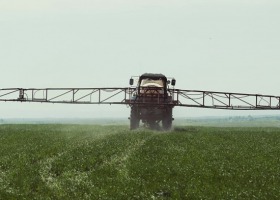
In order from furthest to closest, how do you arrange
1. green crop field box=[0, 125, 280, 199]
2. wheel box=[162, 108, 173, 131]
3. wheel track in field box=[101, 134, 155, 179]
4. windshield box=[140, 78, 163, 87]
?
windshield box=[140, 78, 163, 87], wheel box=[162, 108, 173, 131], wheel track in field box=[101, 134, 155, 179], green crop field box=[0, 125, 280, 199]

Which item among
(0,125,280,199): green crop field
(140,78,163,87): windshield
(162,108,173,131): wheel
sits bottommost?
(0,125,280,199): green crop field

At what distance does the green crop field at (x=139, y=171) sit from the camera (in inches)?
632

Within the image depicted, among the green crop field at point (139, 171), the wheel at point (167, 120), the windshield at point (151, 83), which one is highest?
the windshield at point (151, 83)

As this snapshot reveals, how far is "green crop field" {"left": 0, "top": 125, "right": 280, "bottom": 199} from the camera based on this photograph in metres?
16.0

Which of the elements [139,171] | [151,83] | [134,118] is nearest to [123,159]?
[139,171]

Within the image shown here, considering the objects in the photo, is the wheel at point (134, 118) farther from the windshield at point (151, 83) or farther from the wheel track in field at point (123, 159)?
the wheel track in field at point (123, 159)

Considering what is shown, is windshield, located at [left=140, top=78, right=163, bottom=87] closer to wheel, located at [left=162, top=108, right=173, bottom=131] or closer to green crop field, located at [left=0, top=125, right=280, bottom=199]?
wheel, located at [left=162, top=108, right=173, bottom=131]

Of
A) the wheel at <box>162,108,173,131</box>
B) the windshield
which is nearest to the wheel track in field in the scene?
the wheel at <box>162,108,173,131</box>

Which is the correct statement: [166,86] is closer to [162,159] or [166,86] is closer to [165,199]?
[162,159]

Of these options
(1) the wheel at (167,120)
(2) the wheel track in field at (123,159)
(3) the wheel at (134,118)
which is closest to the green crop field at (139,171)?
(2) the wheel track in field at (123,159)

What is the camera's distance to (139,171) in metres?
19.2

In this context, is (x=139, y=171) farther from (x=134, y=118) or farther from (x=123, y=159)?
(x=134, y=118)

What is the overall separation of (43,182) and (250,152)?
13.1 m

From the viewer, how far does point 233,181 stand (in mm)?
17703
